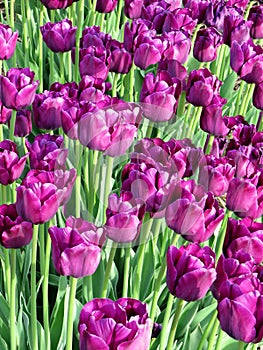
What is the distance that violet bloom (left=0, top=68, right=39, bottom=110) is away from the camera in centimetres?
161

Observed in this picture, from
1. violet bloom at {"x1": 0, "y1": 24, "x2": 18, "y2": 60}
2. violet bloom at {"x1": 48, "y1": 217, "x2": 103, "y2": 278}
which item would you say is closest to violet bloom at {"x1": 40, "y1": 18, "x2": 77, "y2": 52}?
violet bloom at {"x1": 0, "y1": 24, "x2": 18, "y2": 60}

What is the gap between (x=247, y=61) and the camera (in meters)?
2.04

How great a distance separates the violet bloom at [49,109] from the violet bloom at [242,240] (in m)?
0.57

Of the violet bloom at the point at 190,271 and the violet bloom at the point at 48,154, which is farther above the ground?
the violet bloom at the point at 48,154

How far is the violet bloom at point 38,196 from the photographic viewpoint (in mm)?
1201

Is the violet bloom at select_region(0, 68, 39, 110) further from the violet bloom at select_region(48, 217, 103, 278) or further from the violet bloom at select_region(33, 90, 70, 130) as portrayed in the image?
the violet bloom at select_region(48, 217, 103, 278)

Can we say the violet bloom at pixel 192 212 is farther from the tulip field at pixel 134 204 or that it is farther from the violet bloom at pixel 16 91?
the violet bloom at pixel 16 91

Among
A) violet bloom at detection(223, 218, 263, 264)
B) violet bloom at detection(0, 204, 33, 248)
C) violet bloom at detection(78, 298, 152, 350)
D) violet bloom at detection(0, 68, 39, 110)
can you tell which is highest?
violet bloom at detection(0, 68, 39, 110)

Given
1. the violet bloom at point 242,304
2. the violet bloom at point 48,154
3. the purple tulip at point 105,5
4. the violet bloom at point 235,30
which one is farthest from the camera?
the purple tulip at point 105,5

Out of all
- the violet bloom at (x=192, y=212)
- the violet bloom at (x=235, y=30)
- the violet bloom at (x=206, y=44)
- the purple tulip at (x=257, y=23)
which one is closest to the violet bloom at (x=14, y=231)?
the violet bloom at (x=192, y=212)

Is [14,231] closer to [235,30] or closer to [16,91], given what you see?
[16,91]

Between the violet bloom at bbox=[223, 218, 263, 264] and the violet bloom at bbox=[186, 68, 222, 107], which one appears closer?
the violet bloom at bbox=[223, 218, 263, 264]

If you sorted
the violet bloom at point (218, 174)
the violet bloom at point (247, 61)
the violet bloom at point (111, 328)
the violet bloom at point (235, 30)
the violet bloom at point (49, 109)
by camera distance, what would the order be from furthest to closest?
the violet bloom at point (235, 30)
the violet bloom at point (247, 61)
the violet bloom at point (49, 109)
the violet bloom at point (218, 174)
the violet bloom at point (111, 328)

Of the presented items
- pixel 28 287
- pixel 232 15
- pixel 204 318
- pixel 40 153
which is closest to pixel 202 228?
pixel 40 153
